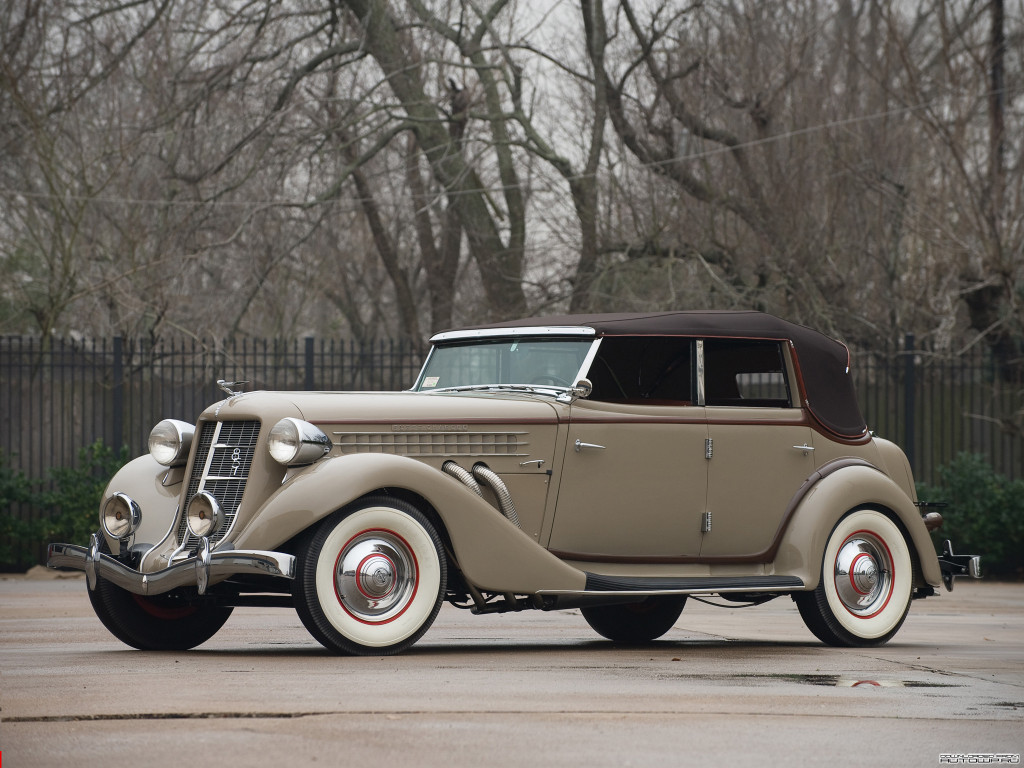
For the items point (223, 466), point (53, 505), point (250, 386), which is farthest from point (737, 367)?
point (53, 505)

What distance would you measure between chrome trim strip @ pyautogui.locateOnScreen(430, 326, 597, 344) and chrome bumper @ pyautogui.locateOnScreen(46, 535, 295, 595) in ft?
7.44

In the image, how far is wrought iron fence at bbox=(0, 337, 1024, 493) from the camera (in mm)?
16578

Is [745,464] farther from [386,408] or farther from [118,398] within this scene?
[118,398]

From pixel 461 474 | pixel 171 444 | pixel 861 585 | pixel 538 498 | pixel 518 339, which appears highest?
pixel 518 339

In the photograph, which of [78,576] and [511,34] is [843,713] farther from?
[511,34]

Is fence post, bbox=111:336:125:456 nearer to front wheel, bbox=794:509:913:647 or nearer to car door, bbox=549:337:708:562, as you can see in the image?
car door, bbox=549:337:708:562

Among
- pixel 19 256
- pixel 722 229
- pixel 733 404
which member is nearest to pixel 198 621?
pixel 733 404

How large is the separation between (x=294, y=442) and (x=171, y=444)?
118 cm

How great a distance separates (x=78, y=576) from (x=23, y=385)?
2.25 metres

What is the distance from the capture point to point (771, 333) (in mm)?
8898

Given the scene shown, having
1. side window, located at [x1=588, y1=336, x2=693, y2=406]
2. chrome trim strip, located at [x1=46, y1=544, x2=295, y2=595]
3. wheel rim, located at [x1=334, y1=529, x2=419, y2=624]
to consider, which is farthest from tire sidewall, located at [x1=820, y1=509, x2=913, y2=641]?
chrome trim strip, located at [x1=46, y1=544, x2=295, y2=595]

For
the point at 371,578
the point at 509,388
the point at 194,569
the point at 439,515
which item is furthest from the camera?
the point at 509,388

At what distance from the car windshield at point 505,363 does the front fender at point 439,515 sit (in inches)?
42.6

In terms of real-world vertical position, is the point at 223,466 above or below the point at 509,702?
above
